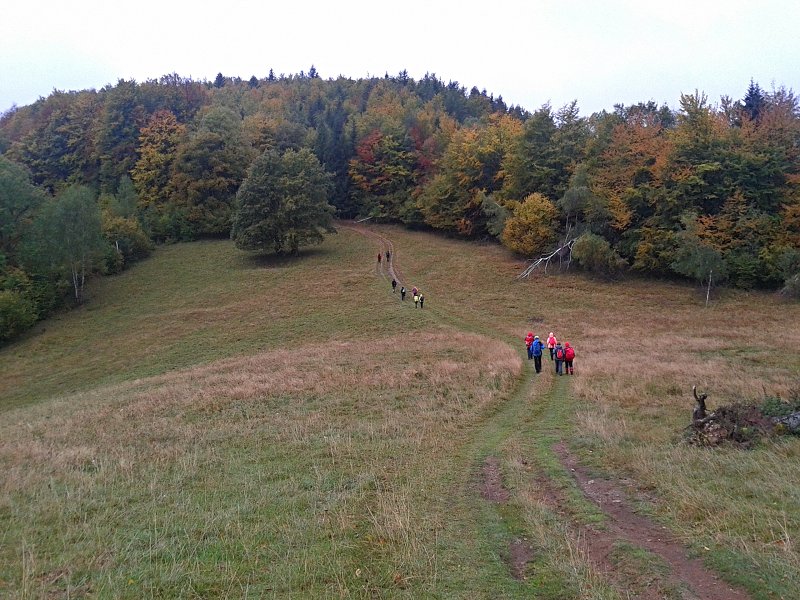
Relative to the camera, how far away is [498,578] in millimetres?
6598

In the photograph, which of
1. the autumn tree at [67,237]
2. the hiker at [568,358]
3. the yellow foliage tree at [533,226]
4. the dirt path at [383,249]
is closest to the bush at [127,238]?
the autumn tree at [67,237]

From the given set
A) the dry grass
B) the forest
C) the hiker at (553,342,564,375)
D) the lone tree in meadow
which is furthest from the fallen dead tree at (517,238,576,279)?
the dry grass

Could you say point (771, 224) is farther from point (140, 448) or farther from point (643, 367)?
point (140, 448)

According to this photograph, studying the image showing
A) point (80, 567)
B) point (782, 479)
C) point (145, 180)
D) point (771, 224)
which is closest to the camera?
point (80, 567)

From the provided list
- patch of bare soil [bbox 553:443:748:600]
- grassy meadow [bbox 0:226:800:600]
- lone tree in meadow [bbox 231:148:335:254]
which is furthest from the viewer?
lone tree in meadow [bbox 231:148:335:254]

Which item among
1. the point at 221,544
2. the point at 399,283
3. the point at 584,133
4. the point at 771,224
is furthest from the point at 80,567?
the point at 584,133

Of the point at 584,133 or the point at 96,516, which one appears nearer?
the point at 96,516

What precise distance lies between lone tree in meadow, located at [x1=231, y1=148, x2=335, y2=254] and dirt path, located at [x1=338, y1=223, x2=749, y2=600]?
54205mm

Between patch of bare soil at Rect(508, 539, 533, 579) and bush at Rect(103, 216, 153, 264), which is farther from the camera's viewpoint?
bush at Rect(103, 216, 153, 264)

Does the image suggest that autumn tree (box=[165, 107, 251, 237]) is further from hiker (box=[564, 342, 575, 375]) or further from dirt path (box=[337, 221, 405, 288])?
hiker (box=[564, 342, 575, 375])

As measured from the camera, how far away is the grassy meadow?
22.1 feet

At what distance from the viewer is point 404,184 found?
292 ft

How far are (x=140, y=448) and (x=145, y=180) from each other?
85.9m

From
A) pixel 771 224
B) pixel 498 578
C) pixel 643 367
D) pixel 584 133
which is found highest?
pixel 584 133
